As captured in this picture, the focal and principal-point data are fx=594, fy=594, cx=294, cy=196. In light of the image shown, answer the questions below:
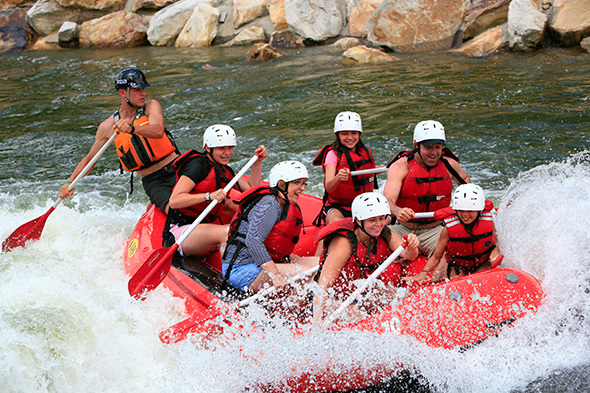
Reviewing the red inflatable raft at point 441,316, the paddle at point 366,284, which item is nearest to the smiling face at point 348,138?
the paddle at point 366,284

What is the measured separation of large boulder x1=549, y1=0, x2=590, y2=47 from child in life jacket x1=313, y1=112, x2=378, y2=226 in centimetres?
753

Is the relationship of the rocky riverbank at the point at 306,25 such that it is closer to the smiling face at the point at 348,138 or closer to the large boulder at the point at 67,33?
the large boulder at the point at 67,33

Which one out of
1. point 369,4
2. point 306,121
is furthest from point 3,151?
point 369,4

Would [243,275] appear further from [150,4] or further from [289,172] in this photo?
[150,4]

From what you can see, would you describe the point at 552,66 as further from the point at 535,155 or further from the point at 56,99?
the point at 56,99

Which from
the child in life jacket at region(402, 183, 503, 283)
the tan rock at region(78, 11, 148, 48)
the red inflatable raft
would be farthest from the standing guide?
the tan rock at region(78, 11, 148, 48)

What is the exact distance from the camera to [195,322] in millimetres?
3570

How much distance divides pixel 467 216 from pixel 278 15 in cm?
1167

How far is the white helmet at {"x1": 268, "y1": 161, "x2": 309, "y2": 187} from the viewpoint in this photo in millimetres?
3697

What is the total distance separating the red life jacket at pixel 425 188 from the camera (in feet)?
13.5

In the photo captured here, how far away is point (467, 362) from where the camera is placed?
337 cm

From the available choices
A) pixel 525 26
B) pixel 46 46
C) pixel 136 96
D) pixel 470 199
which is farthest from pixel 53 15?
pixel 470 199

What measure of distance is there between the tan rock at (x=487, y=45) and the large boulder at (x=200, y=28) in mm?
6989

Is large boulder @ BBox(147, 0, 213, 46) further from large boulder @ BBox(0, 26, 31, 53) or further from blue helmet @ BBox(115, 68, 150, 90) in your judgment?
blue helmet @ BBox(115, 68, 150, 90)
